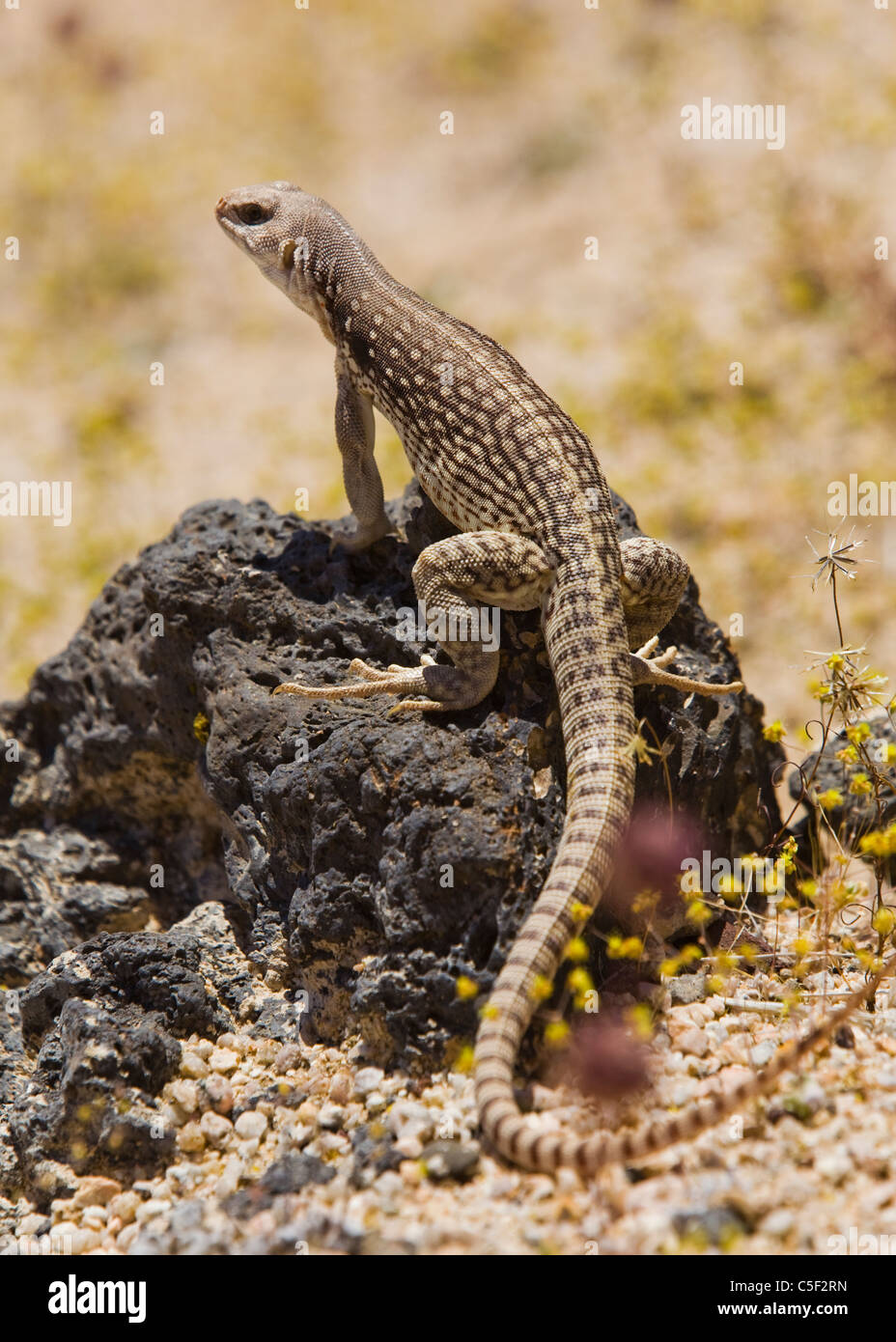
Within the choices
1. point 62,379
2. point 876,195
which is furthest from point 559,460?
point 62,379

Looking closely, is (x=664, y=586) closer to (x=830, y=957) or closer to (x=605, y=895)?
(x=605, y=895)

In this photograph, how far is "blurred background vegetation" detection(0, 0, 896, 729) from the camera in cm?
1302

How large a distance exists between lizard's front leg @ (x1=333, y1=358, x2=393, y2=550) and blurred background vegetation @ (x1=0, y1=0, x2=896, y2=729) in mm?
→ 6126

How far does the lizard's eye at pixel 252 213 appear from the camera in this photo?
6.72 m

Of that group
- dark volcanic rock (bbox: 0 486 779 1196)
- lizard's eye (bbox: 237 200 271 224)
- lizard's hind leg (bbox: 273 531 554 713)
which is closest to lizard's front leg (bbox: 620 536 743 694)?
dark volcanic rock (bbox: 0 486 779 1196)

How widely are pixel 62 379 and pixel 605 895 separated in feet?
47.2

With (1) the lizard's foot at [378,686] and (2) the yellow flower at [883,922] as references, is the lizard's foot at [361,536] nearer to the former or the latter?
(1) the lizard's foot at [378,686]

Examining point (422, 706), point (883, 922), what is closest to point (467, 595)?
point (422, 706)

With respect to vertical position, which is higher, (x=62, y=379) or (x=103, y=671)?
(x=62, y=379)

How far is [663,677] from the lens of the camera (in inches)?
207

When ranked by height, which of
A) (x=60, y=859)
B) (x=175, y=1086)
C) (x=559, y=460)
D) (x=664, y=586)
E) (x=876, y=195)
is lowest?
(x=175, y=1086)

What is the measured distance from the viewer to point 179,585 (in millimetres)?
6145
